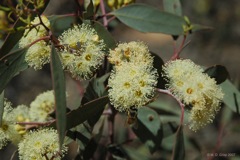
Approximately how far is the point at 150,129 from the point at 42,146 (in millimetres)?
683

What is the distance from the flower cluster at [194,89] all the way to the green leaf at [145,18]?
376mm

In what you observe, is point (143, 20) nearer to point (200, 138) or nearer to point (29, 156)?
point (29, 156)

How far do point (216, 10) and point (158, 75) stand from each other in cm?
411

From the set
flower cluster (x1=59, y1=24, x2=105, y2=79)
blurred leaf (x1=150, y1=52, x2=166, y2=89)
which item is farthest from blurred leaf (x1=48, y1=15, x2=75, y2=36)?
blurred leaf (x1=150, y1=52, x2=166, y2=89)

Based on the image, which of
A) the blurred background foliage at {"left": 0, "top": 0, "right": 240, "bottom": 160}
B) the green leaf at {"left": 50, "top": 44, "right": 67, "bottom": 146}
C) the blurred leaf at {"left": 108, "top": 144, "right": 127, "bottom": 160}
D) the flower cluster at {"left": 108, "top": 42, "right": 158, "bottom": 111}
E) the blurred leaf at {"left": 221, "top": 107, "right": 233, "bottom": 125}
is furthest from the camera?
the blurred background foliage at {"left": 0, "top": 0, "right": 240, "bottom": 160}

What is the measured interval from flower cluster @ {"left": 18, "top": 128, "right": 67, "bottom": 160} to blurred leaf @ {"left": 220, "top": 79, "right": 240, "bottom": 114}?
96 centimetres

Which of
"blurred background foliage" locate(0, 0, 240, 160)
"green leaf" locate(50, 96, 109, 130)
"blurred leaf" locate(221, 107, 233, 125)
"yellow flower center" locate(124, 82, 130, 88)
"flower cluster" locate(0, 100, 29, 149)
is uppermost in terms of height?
"yellow flower center" locate(124, 82, 130, 88)

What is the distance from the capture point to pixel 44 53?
185cm

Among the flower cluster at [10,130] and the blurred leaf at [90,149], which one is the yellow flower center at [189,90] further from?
the flower cluster at [10,130]

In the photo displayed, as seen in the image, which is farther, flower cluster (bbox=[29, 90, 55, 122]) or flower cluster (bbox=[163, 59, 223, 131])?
flower cluster (bbox=[29, 90, 55, 122])

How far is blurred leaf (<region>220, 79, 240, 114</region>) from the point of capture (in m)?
2.25

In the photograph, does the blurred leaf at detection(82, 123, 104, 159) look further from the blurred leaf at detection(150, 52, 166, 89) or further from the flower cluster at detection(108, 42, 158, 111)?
the blurred leaf at detection(150, 52, 166, 89)

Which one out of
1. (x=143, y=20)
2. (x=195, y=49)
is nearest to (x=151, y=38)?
(x=195, y=49)

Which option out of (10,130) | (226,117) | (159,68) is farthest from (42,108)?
(226,117)
